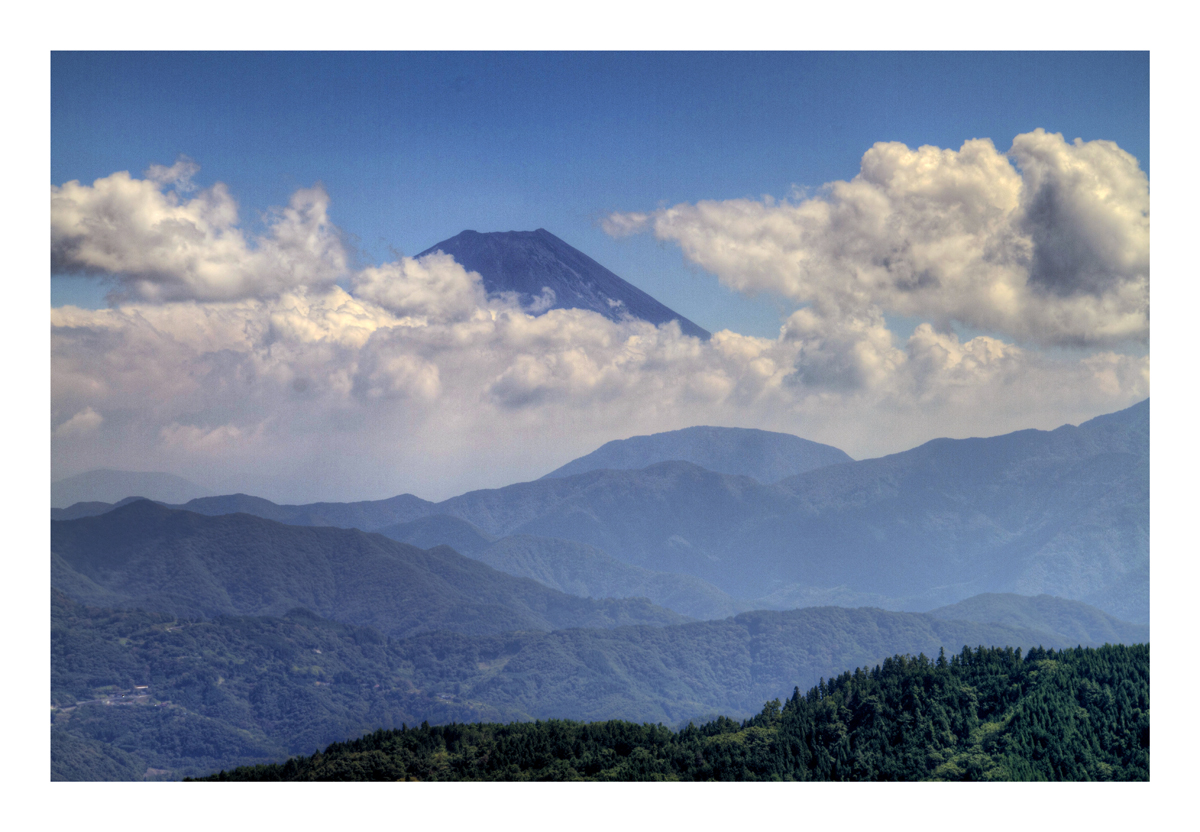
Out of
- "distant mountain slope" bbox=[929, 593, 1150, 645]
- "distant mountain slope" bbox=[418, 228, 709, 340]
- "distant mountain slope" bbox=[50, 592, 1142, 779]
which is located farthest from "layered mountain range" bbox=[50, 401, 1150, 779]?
"distant mountain slope" bbox=[418, 228, 709, 340]

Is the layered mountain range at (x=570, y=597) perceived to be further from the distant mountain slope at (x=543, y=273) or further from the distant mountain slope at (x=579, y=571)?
the distant mountain slope at (x=543, y=273)

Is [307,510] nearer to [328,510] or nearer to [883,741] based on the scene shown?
[328,510]

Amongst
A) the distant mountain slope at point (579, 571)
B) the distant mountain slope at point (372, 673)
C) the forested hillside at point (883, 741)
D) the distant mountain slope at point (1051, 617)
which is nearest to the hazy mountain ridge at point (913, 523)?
the distant mountain slope at point (579, 571)

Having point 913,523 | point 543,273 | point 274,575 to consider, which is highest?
point 543,273

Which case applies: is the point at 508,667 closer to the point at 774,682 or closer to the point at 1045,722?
the point at 774,682

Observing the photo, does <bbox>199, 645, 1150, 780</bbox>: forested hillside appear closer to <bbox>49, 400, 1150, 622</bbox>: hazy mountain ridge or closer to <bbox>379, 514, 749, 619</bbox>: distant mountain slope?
<bbox>379, 514, 749, 619</bbox>: distant mountain slope

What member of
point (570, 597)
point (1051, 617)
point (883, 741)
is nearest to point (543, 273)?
point (570, 597)
